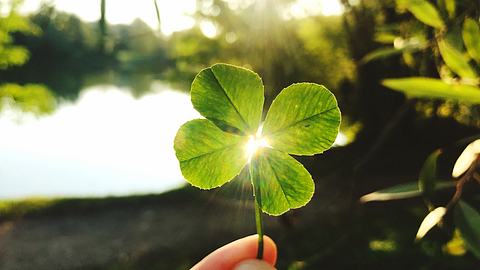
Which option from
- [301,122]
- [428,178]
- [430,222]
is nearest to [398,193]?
[428,178]

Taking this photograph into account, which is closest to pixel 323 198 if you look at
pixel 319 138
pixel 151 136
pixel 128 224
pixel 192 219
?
pixel 192 219

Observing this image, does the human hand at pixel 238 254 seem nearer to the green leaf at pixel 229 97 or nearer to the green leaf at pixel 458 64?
the green leaf at pixel 229 97

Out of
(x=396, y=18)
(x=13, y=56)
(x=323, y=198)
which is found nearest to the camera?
(x=13, y=56)

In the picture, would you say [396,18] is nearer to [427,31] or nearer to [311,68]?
[311,68]

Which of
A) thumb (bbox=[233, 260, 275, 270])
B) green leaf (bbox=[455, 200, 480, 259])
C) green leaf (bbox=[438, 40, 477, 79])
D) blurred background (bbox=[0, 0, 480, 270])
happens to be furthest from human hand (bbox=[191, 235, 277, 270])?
blurred background (bbox=[0, 0, 480, 270])

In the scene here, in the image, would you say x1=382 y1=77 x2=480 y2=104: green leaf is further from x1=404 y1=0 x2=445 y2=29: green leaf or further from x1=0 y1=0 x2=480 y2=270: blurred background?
x1=0 y1=0 x2=480 y2=270: blurred background

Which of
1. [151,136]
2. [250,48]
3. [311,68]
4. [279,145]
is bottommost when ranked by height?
[151,136]
